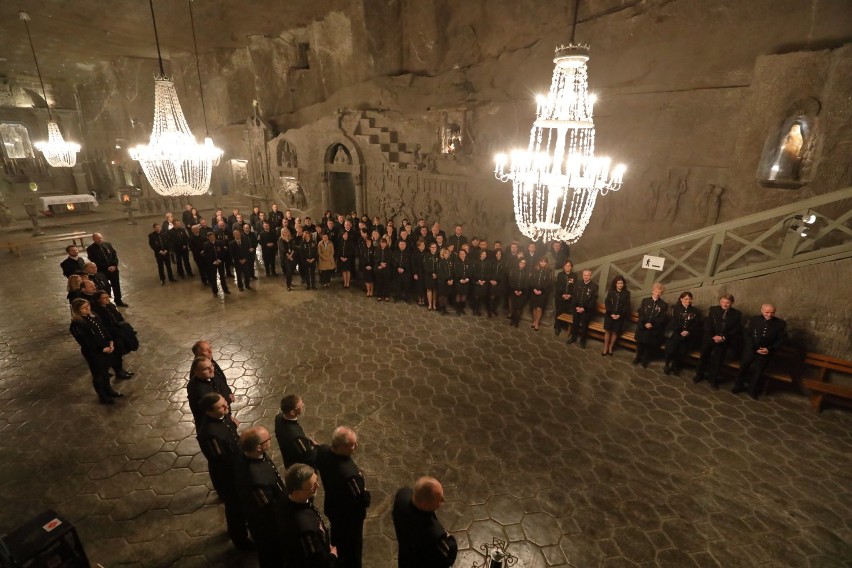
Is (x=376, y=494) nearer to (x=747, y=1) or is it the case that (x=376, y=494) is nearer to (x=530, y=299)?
(x=530, y=299)

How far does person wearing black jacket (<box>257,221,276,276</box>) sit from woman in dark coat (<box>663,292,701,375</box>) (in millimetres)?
10239

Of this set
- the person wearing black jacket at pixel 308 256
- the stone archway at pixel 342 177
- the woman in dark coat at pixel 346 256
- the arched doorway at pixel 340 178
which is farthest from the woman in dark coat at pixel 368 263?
the arched doorway at pixel 340 178

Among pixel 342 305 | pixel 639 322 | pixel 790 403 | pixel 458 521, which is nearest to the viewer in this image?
pixel 458 521

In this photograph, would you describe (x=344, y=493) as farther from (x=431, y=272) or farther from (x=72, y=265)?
(x=72, y=265)

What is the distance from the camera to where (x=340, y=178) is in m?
16.4

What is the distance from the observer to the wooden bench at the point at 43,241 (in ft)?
45.3

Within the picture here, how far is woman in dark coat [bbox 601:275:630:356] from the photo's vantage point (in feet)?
26.2

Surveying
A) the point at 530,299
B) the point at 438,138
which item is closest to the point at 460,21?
the point at 438,138

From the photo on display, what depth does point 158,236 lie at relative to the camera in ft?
36.4

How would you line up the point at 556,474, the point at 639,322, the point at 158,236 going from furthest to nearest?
1. the point at 158,236
2. the point at 639,322
3. the point at 556,474

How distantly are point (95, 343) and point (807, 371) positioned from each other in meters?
11.3

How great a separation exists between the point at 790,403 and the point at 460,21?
12410 mm

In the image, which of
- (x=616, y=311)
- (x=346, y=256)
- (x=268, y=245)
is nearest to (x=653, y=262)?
(x=616, y=311)

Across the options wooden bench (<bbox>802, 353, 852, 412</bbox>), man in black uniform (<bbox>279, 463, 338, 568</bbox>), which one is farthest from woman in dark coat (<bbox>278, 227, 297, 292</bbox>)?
wooden bench (<bbox>802, 353, 852, 412</bbox>)
